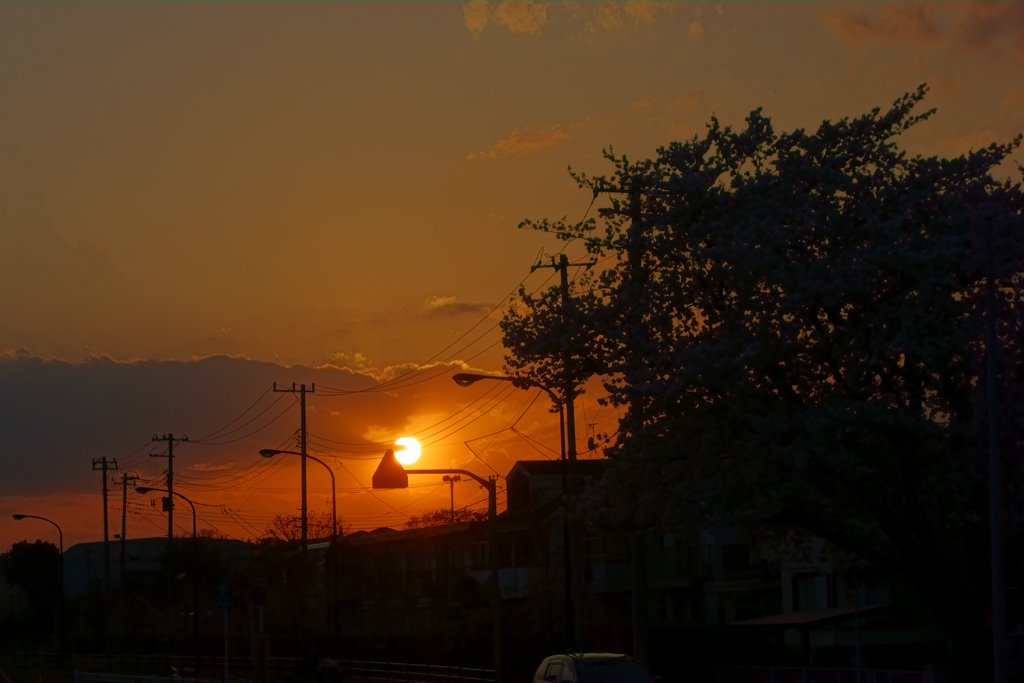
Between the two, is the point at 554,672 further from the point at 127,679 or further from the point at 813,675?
the point at 127,679

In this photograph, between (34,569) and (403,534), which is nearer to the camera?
(403,534)

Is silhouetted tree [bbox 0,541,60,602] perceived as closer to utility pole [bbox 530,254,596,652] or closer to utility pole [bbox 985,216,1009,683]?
utility pole [bbox 530,254,596,652]

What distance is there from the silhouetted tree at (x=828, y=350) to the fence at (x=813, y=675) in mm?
4017

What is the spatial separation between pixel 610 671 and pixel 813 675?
1188 centimetres

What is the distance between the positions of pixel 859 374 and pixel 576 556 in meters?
13.1

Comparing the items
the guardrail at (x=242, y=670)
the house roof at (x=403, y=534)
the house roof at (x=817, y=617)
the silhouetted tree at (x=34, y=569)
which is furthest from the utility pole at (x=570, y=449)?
the silhouetted tree at (x=34, y=569)

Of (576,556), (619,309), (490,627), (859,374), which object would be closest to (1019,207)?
(859,374)

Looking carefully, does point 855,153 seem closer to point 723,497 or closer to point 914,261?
point 914,261

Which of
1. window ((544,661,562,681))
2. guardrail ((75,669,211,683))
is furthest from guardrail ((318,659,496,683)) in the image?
window ((544,661,562,681))

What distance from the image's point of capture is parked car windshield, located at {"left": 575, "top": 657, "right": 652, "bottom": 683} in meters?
24.5

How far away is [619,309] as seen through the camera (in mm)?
29703

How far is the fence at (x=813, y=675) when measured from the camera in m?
31.7

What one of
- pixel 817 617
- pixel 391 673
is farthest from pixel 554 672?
pixel 391 673

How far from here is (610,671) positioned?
2484 cm
